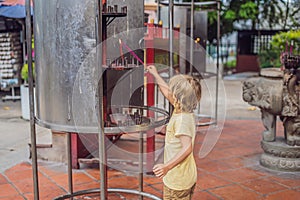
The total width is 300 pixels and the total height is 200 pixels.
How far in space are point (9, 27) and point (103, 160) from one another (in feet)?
25.7

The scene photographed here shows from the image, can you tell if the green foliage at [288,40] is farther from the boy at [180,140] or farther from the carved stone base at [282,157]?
the boy at [180,140]

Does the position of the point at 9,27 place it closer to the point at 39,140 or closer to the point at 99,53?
→ the point at 39,140

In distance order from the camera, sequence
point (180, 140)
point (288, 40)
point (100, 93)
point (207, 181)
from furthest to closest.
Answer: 1. point (288, 40)
2. point (207, 181)
3. point (180, 140)
4. point (100, 93)

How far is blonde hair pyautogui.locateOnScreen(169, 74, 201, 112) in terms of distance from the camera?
2.20 metres


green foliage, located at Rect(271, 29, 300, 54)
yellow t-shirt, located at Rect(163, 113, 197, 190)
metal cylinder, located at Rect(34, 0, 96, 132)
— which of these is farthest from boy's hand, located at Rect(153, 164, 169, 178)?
green foliage, located at Rect(271, 29, 300, 54)

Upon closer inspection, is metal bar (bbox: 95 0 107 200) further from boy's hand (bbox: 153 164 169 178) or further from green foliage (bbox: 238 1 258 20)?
green foliage (bbox: 238 1 258 20)

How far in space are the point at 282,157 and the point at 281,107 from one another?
1.62ft

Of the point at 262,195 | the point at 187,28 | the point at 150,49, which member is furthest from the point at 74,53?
the point at 187,28

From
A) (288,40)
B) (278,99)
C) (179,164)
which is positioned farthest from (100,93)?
(288,40)

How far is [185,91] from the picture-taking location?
2.20m

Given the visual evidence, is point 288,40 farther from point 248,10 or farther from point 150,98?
point 150,98

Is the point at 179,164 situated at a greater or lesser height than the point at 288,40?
lesser

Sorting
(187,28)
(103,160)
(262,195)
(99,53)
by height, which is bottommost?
(262,195)

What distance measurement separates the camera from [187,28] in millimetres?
5941
